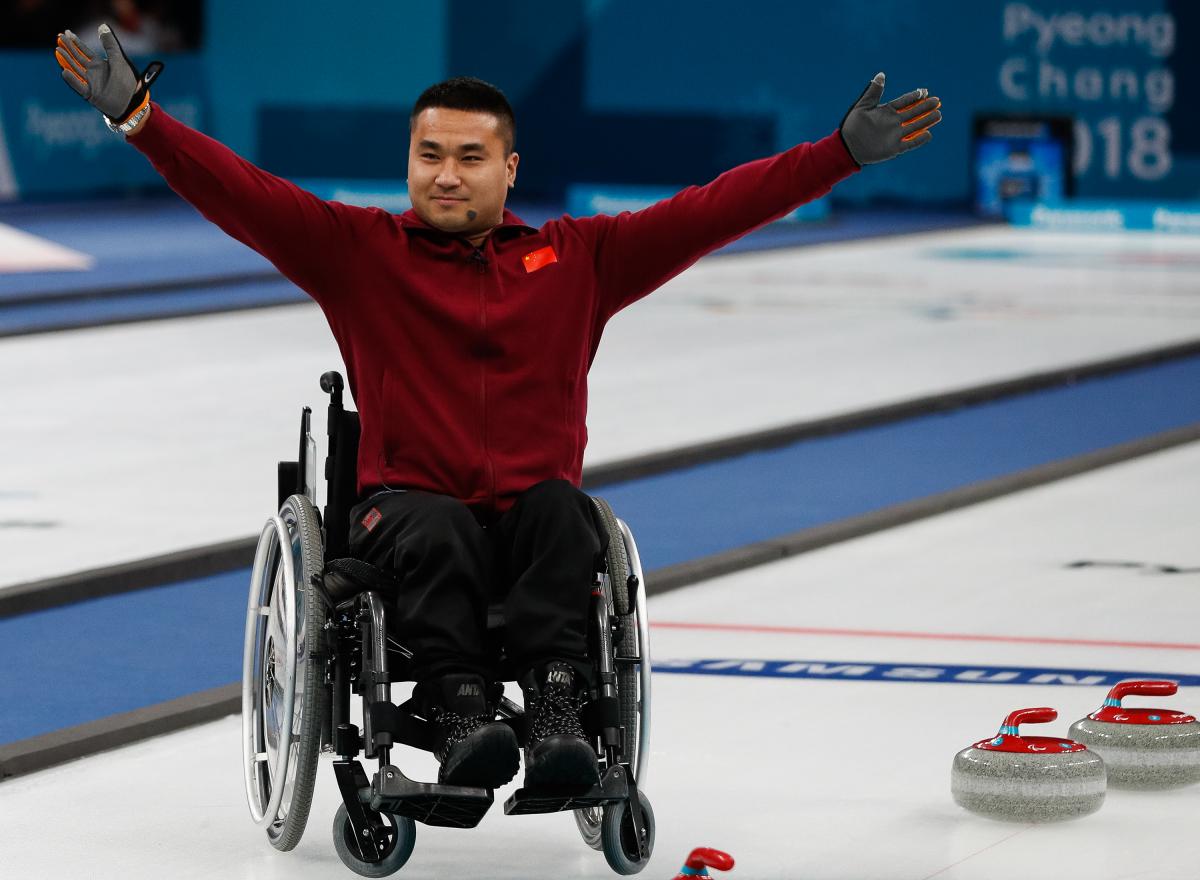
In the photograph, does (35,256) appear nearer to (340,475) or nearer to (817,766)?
(817,766)

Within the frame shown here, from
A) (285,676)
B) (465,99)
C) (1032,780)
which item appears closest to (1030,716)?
(1032,780)

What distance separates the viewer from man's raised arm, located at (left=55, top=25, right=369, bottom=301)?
130 inches

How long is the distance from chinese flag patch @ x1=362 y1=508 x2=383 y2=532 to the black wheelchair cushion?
0.18ft

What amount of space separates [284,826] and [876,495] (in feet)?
14.1

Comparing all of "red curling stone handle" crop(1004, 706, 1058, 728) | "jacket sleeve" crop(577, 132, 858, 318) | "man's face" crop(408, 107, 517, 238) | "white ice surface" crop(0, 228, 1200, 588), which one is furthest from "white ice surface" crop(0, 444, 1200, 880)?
"white ice surface" crop(0, 228, 1200, 588)

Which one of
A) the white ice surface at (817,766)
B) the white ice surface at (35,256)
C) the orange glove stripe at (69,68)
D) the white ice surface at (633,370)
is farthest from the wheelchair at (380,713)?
the white ice surface at (35,256)

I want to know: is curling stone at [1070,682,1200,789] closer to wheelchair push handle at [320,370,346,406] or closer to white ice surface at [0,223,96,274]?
wheelchair push handle at [320,370,346,406]

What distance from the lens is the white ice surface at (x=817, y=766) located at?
11.7 ft

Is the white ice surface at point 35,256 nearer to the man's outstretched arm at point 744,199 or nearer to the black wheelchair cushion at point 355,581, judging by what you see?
the man's outstretched arm at point 744,199

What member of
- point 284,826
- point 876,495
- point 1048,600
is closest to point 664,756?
point 284,826

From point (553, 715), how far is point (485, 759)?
0.45 feet

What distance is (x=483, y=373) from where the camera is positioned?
3.52 metres

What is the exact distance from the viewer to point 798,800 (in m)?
3.95

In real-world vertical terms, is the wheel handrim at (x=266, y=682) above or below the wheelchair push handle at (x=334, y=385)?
below
